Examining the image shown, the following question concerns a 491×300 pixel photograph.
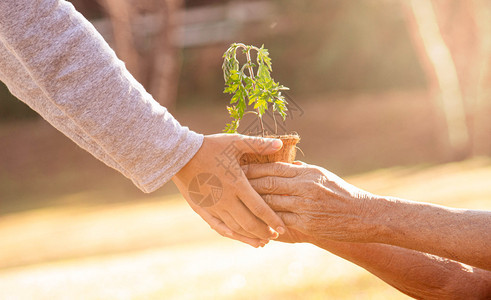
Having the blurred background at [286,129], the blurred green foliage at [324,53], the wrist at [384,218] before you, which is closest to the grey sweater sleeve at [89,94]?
the blurred background at [286,129]

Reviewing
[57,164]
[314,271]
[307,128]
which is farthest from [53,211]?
[314,271]

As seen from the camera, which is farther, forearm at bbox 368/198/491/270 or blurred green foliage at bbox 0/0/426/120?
blurred green foliage at bbox 0/0/426/120

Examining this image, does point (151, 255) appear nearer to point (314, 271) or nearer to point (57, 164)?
point (314, 271)

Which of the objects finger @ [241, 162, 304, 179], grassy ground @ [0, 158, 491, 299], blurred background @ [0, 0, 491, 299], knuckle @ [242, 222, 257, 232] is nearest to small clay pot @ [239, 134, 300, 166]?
finger @ [241, 162, 304, 179]

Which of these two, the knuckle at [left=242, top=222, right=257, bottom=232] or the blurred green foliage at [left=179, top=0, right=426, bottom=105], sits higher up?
the blurred green foliage at [left=179, top=0, right=426, bottom=105]

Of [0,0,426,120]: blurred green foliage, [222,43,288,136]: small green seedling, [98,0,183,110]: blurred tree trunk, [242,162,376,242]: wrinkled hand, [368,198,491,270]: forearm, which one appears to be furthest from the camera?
[0,0,426,120]: blurred green foliage

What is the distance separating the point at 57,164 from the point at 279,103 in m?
18.1

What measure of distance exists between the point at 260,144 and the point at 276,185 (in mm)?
177

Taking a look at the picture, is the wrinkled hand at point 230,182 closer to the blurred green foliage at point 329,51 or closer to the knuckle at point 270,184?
the knuckle at point 270,184

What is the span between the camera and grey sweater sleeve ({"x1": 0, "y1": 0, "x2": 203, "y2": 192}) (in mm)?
2096

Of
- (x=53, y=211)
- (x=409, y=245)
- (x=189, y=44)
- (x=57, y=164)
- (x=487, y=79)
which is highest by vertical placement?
(x=189, y=44)

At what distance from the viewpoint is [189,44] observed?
22266 mm

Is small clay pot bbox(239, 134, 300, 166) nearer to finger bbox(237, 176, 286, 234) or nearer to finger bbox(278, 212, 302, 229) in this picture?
finger bbox(237, 176, 286, 234)

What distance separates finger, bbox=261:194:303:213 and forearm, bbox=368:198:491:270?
0.29m
